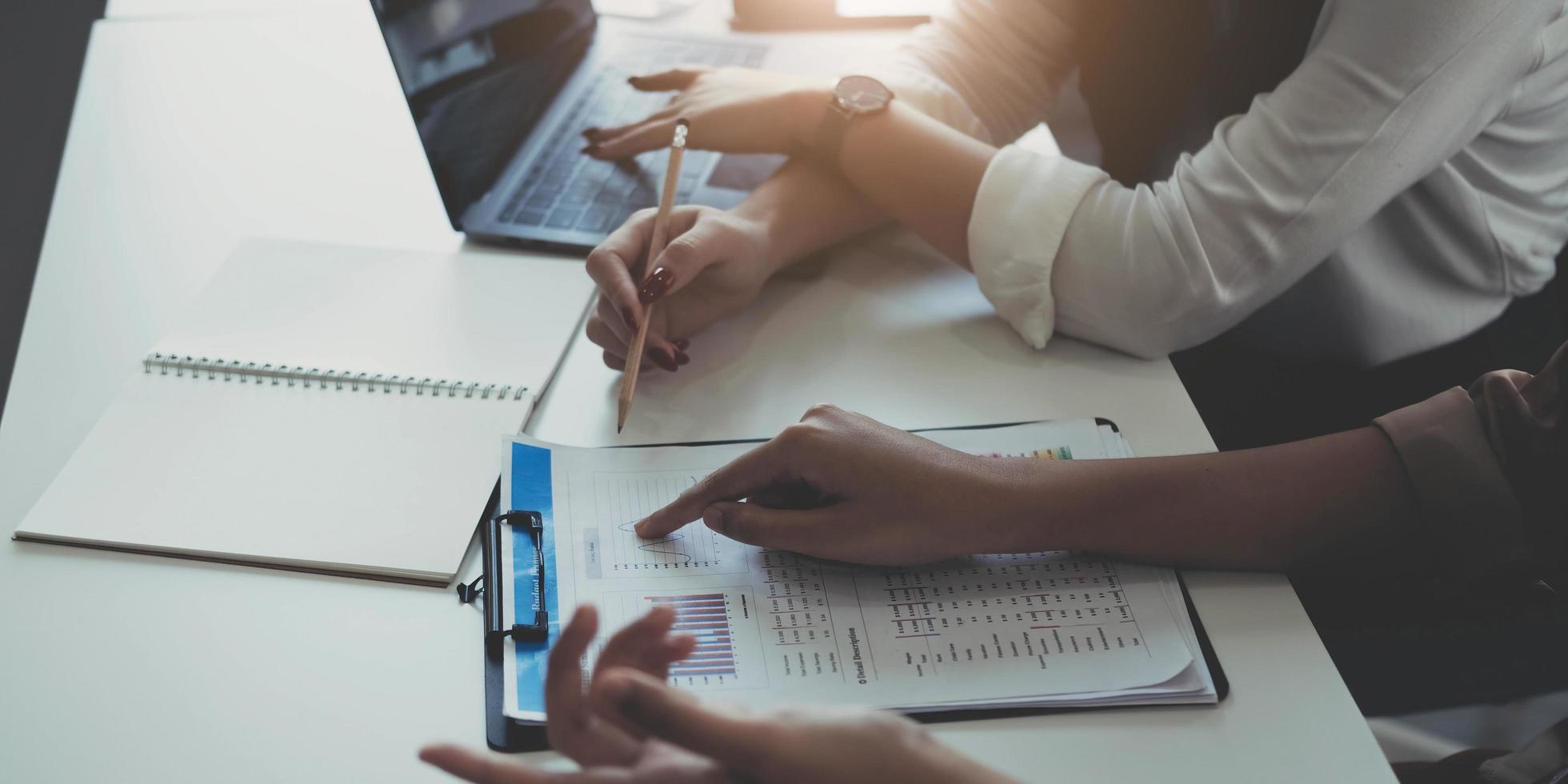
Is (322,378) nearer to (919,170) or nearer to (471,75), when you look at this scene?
(471,75)

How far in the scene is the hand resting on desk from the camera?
0.42 meters

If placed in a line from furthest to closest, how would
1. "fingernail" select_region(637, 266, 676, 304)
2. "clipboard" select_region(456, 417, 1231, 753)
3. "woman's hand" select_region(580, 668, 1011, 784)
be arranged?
"fingernail" select_region(637, 266, 676, 304)
"clipboard" select_region(456, 417, 1231, 753)
"woman's hand" select_region(580, 668, 1011, 784)

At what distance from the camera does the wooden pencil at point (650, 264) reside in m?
0.81

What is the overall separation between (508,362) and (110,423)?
0.97 feet

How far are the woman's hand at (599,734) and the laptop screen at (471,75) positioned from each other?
2.08 ft

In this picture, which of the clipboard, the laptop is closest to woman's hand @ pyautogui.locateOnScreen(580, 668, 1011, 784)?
the clipboard

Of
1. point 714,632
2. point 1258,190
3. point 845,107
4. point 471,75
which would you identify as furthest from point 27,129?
point 1258,190

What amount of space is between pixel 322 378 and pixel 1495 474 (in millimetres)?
834

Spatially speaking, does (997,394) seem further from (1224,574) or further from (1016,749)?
(1016,749)

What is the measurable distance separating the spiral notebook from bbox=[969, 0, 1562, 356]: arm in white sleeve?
39 centimetres

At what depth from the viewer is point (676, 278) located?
866mm

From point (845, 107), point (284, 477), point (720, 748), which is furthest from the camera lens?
point (845, 107)

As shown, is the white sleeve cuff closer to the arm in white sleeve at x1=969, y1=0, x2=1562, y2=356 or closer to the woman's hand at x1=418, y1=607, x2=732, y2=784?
the arm in white sleeve at x1=969, y1=0, x2=1562, y2=356

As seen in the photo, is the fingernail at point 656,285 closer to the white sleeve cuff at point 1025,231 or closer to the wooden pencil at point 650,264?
the wooden pencil at point 650,264
